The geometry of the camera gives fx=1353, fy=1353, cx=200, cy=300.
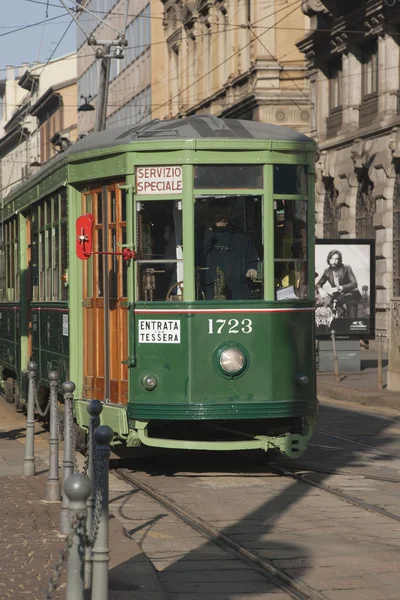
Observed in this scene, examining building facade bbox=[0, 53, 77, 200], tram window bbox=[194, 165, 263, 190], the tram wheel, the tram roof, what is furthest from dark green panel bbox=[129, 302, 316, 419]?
building facade bbox=[0, 53, 77, 200]

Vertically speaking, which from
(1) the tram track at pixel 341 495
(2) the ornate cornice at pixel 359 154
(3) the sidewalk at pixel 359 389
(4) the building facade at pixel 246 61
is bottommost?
(3) the sidewalk at pixel 359 389

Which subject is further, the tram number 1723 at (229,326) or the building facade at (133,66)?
the building facade at (133,66)

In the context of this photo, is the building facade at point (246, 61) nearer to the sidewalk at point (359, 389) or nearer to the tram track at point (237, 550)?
the sidewalk at point (359, 389)

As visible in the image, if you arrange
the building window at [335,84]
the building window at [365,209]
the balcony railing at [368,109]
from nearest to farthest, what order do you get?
1. the balcony railing at [368,109]
2. the building window at [365,209]
3. the building window at [335,84]

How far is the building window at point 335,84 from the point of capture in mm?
36862

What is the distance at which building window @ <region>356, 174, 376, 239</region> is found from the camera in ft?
114

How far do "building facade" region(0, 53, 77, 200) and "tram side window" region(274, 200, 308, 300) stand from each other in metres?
58.7

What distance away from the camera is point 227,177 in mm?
11609

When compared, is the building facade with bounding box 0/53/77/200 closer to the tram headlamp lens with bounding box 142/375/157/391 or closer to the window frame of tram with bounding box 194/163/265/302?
the window frame of tram with bounding box 194/163/265/302

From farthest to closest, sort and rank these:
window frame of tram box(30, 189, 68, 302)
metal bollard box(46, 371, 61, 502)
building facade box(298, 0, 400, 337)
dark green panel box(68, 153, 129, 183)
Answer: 1. building facade box(298, 0, 400, 337)
2. window frame of tram box(30, 189, 68, 302)
3. dark green panel box(68, 153, 129, 183)
4. metal bollard box(46, 371, 61, 502)

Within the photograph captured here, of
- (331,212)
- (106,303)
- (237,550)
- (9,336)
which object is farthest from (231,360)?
(331,212)

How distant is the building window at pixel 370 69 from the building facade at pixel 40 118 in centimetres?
3669

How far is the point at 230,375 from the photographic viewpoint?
11.5 m

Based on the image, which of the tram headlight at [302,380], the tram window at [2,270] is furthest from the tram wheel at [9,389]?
the tram headlight at [302,380]
